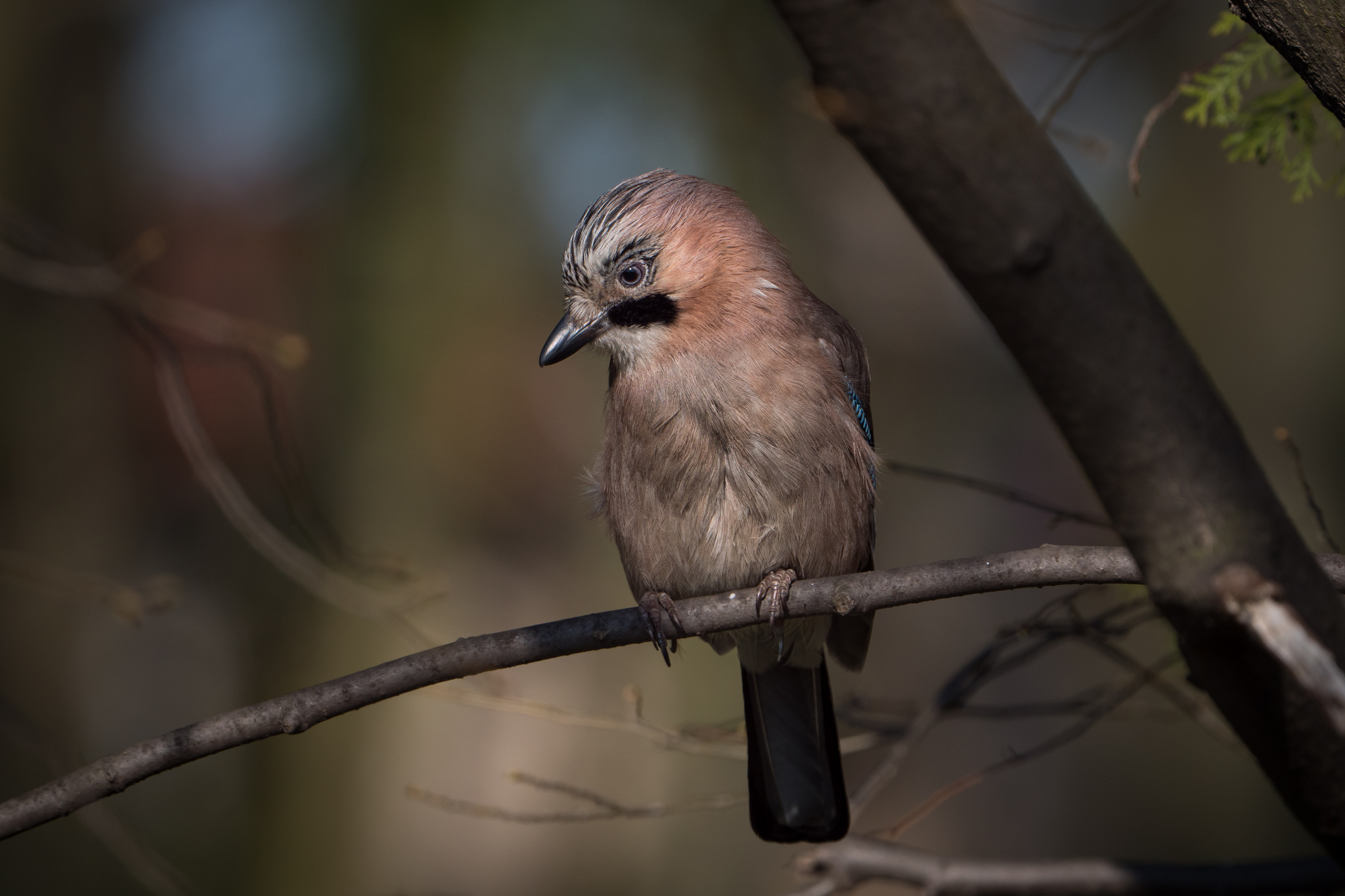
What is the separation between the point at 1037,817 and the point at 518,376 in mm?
4684

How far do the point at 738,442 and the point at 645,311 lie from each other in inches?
19.9

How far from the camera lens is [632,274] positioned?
2.91 metres

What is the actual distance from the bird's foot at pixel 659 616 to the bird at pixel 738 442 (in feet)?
0.03

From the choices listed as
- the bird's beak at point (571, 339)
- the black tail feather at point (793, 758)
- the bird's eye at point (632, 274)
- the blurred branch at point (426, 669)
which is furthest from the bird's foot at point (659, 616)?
the bird's eye at point (632, 274)

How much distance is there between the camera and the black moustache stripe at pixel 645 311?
9.41 ft

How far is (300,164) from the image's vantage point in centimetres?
647

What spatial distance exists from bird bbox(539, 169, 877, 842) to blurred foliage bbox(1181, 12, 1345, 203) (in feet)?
3.75

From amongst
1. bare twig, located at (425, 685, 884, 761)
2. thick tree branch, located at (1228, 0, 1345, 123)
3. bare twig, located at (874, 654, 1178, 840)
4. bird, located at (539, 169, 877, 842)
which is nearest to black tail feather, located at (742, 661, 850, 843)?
bird, located at (539, 169, 877, 842)

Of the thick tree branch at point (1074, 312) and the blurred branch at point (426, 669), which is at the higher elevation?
the thick tree branch at point (1074, 312)

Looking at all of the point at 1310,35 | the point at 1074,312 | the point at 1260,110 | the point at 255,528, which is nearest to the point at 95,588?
the point at 255,528

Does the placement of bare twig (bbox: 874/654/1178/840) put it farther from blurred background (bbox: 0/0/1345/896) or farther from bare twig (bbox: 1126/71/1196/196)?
blurred background (bbox: 0/0/1345/896)

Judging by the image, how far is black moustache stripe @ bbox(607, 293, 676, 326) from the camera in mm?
2867

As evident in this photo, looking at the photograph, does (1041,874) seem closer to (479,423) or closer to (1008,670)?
(1008,670)

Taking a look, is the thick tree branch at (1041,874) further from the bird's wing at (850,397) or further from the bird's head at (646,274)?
the bird's head at (646,274)
